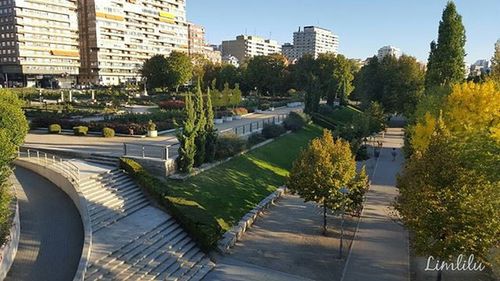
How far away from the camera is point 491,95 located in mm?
21641

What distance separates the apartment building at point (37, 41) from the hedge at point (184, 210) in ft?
285

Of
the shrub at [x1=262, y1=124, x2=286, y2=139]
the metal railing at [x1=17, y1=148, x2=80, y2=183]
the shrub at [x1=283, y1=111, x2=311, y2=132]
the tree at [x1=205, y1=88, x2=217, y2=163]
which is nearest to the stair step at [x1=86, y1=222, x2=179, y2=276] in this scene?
the metal railing at [x1=17, y1=148, x2=80, y2=183]

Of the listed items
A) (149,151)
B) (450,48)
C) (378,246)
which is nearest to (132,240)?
(149,151)

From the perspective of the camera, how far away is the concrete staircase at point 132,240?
14.0 m

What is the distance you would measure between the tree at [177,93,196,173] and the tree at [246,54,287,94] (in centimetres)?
5724

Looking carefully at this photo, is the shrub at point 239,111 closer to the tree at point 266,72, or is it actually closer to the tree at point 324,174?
the tree at point 266,72

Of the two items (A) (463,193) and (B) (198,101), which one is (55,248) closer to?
(B) (198,101)

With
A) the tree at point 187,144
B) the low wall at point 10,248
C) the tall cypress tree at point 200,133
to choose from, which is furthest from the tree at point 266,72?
the low wall at point 10,248

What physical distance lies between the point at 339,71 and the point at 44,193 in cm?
6433

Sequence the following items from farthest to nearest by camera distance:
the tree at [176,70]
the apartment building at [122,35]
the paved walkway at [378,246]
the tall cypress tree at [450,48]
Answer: the apartment building at [122,35]
the tree at [176,70]
the tall cypress tree at [450,48]
the paved walkway at [378,246]

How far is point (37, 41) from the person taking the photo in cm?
9444

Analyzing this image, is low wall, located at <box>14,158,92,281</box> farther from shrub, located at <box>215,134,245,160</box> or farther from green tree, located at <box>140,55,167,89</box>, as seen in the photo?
green tree, located at <box>140,55,167,89</box>

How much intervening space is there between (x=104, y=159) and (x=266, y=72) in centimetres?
5962

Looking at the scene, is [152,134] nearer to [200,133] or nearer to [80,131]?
[80,131]
